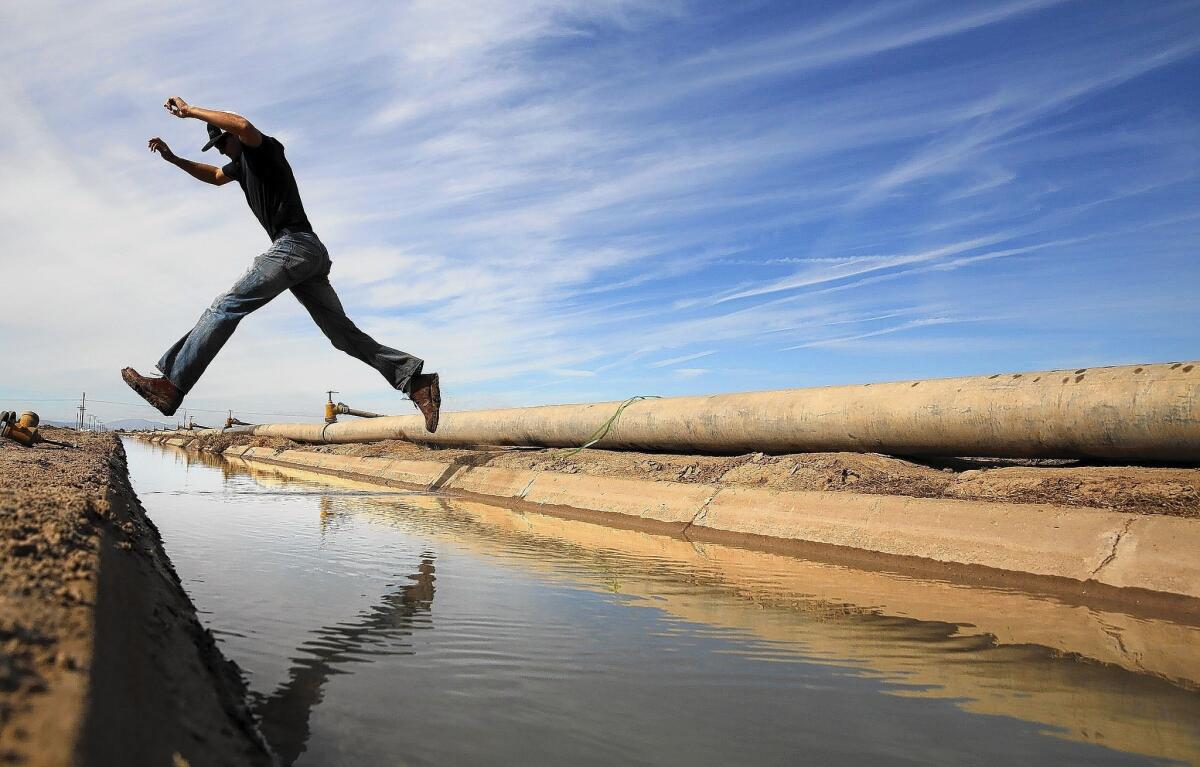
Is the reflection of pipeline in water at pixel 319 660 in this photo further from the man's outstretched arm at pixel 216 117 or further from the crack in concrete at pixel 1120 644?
the man's outstretched arm at pixel 216 117

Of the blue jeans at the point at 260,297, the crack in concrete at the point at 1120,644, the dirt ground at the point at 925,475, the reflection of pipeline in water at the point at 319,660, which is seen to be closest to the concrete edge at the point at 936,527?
the dirt ground at the point at 925,475

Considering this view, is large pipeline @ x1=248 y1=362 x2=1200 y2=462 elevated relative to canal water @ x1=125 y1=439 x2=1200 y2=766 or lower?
elevated

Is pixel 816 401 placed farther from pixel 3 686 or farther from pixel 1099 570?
pixel 3 686

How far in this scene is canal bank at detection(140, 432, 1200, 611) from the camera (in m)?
3.48

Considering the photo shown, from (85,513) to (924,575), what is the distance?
3.56 m

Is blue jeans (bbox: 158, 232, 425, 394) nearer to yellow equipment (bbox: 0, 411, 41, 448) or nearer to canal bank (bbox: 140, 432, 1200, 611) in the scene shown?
canal bank (bbox: 140, 432, 1200, 611)

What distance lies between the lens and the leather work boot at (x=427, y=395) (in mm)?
6391

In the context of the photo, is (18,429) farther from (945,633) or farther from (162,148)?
(945,633)

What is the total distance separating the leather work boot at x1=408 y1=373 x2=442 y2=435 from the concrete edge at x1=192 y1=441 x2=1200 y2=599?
1460 mm

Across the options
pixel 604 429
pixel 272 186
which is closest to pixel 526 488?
pixel 604 429

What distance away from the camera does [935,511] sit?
4.37 metres

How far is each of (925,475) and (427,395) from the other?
12.3 ft

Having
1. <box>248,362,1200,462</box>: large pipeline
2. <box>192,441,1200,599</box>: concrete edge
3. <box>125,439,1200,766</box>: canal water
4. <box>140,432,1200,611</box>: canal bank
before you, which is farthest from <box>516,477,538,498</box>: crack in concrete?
<box>125,439,1200,766</box>: canal water

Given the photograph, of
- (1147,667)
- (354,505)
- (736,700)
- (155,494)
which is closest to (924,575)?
(1147,667)
